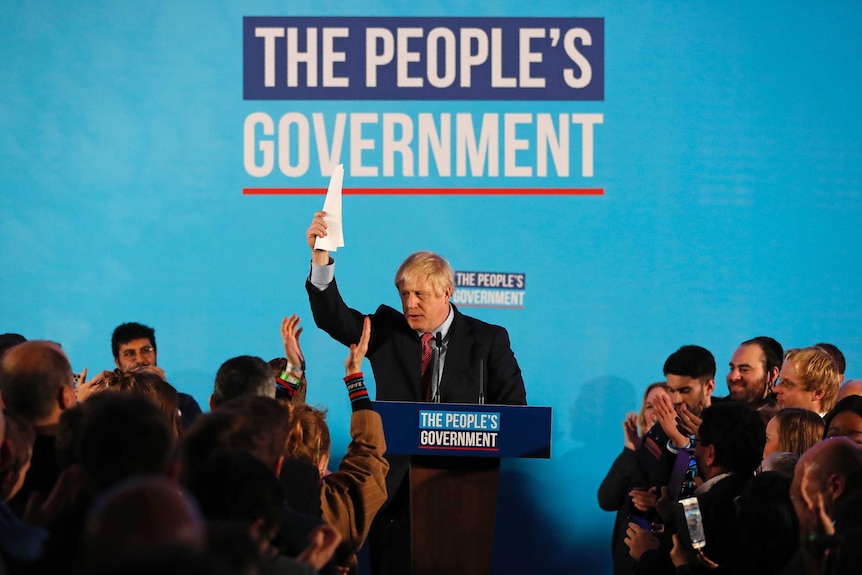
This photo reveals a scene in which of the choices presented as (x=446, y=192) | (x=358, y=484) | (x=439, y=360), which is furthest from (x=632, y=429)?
(x=358, y=484)

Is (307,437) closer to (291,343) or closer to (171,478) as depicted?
(291,343)

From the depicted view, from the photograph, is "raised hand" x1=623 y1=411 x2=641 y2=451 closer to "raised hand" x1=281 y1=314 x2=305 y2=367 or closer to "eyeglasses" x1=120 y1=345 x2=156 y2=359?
"raised hand" x1=281 y1=314 x2=305 y2=367

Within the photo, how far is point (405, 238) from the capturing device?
6047 mm

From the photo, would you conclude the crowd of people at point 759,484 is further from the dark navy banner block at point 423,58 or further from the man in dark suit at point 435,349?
the dark navy banner block at point 423,58

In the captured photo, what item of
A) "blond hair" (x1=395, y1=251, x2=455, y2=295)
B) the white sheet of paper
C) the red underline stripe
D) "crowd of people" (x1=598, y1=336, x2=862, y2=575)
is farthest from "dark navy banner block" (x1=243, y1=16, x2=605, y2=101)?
"crowd of people" (x1=598, y1=336, x2=862, y2=575)

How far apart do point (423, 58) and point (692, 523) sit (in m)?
3.68

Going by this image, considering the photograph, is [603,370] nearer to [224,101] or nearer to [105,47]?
[224,101]

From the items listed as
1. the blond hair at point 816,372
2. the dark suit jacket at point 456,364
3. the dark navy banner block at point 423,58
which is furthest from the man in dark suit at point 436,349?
the dark navy banner block at point 423,58

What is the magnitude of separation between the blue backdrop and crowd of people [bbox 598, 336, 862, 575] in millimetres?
1274

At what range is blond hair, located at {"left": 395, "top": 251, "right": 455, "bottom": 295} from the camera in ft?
14.3

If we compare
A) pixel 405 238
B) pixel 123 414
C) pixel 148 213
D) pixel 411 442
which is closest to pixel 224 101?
pixel 148 213

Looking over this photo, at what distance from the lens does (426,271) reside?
4.36 metres

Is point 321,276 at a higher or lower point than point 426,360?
higher

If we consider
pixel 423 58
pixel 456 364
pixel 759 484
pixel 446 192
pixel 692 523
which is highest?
pixel 423 58
